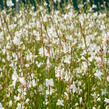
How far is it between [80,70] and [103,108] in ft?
1.80

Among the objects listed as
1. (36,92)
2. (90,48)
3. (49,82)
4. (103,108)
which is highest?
(90,48)

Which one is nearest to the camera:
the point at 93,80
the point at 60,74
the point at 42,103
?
the point at 60,74

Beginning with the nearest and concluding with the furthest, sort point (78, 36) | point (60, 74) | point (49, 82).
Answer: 1. point (49, 82)
2. point (60, 74)
3. point (78, 36)

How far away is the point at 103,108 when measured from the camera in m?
2.06

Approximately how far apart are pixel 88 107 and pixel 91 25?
8.52 feet

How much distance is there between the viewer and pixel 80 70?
247 centimetres

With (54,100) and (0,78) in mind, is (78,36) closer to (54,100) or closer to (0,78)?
(0,78)

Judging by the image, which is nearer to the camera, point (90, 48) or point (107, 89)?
point (107, 89)

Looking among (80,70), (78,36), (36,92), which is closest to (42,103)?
(36,92)

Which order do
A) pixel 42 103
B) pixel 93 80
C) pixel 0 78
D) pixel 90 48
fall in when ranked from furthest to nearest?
pixel 0 78 → pixel 90 48 → pixel 93 80 → pixel 42 103

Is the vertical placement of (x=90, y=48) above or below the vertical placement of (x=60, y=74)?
above

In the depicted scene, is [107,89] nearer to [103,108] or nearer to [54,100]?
[103,108]

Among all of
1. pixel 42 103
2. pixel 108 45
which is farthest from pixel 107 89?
pixel 42 103

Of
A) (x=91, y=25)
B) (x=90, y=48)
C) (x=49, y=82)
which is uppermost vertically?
(x=91, y=25)
